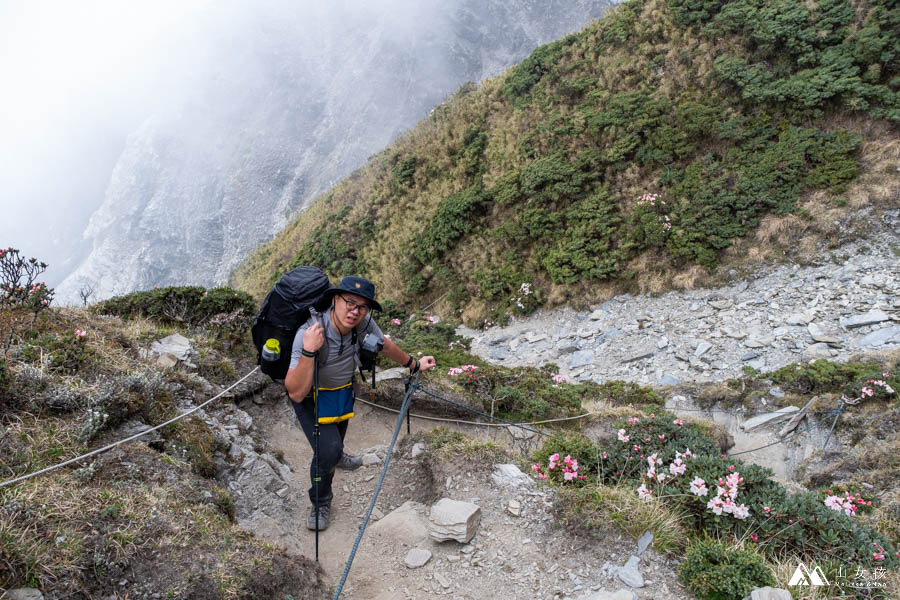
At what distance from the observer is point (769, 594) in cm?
268

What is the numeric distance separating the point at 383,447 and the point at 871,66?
14.3 m

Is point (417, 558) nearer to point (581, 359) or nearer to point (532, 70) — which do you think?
point (581, 359)

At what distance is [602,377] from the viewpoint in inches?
392

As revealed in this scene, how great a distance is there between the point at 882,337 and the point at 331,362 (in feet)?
32.0

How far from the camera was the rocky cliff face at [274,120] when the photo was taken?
3628 cm

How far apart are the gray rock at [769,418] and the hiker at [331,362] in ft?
19.7

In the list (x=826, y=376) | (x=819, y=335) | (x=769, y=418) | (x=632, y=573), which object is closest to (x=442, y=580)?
(x=632, y=573)

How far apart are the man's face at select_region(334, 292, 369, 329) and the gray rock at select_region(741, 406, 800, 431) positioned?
685cm

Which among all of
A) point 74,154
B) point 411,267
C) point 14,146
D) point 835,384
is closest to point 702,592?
point 835,384

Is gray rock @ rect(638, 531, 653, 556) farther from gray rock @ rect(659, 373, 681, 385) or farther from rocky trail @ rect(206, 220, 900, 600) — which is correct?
gray rock @ rect(659, 373, 681, 385)

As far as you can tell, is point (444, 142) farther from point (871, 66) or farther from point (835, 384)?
point (835, 384)

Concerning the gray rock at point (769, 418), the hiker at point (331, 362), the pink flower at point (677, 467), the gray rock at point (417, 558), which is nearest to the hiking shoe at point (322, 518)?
the hiker at point (331, 362)

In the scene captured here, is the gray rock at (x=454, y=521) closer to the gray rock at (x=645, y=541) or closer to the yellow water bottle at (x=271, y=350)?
the gray rock at (x=645, y=541)

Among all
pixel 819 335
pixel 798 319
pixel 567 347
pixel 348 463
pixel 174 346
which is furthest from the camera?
pixel 567 347
